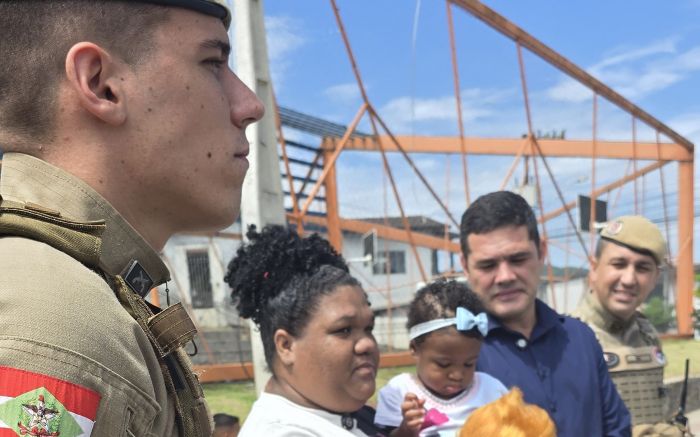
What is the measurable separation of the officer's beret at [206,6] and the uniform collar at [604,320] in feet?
8.95

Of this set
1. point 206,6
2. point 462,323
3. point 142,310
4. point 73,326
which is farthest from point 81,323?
point 462,323

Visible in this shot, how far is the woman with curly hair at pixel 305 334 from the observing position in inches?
70.3

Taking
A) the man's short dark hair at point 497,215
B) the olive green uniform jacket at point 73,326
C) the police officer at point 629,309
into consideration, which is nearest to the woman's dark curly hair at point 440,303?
the man's short dark hair at point 497,215

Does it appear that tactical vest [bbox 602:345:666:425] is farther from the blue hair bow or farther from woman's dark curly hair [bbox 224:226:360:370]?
woman's dark curly hair [bbox 224:226:360:370]

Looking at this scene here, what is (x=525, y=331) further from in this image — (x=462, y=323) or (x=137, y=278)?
(x=137, y=278)

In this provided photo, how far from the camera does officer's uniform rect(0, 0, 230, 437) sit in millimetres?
587

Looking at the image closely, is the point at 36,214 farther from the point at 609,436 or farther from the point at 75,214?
the point at 609,436

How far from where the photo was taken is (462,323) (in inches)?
88.0

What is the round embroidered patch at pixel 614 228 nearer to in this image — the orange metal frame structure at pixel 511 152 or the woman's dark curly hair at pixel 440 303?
the woman's dark curly hair at pixel 440 303

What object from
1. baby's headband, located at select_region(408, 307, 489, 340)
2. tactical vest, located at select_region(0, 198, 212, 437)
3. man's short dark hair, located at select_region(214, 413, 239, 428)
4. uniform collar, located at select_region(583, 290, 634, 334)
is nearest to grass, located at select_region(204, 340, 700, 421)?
man's short dark hair, located at select_region(214, 413, 239, 428)

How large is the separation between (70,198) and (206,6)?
0.32 meters

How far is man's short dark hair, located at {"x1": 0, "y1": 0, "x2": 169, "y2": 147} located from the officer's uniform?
0.05 metres

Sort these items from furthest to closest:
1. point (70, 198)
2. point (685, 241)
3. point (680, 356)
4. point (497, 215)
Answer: point (685, 241) < point (680, 356) < point (497, 215) < point (70, 198)

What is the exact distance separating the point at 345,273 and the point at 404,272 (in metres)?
14.3
